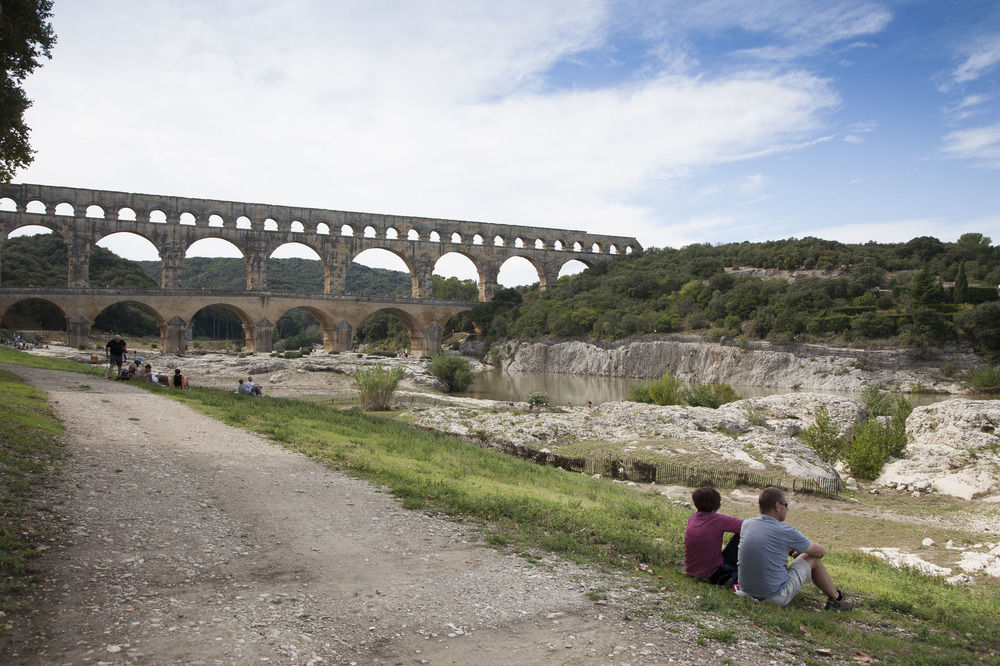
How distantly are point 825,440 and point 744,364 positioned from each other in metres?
26.3

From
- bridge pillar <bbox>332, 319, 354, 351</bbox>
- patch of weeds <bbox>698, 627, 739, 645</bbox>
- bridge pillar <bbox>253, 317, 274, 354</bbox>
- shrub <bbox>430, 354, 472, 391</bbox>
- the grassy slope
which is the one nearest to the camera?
patch of weeds <bbox>698, 627, 739, 645</bbox>

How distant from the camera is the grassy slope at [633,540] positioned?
455 cm

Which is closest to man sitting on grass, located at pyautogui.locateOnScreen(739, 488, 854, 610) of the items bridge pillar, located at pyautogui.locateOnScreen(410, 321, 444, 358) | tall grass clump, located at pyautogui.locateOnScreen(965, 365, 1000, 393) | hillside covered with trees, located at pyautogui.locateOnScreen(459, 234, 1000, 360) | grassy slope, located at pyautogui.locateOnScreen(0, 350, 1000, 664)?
grassy slope, located at pyautogui.locateOnScreen(0, 350, 1000, 664)

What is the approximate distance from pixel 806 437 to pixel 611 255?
169 feet

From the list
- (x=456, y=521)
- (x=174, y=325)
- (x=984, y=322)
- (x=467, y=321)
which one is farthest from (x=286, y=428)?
(x=467, y=321)

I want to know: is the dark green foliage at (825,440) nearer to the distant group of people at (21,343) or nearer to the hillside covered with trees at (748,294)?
the hillside covered with trees at (748,294)

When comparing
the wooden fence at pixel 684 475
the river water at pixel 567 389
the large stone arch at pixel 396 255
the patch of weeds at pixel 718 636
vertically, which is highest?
the large stone arch at pixel 396 255

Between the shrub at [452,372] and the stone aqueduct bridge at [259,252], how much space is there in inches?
666

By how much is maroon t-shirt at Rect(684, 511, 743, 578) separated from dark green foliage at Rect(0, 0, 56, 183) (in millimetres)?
9694

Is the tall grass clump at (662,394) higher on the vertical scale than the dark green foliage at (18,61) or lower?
lower

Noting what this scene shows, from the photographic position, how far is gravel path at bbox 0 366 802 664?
3652mm

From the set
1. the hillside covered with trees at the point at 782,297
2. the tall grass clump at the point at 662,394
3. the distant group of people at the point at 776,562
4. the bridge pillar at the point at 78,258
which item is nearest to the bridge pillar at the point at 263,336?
the bridge pillar at the point at 78,258

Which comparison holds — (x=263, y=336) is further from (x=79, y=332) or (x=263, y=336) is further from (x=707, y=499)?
(x=707, y=499)

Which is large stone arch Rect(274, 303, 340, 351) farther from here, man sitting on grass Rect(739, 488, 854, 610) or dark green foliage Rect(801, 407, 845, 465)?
man sitting on grass Rect(739, 488, 854, 610)
